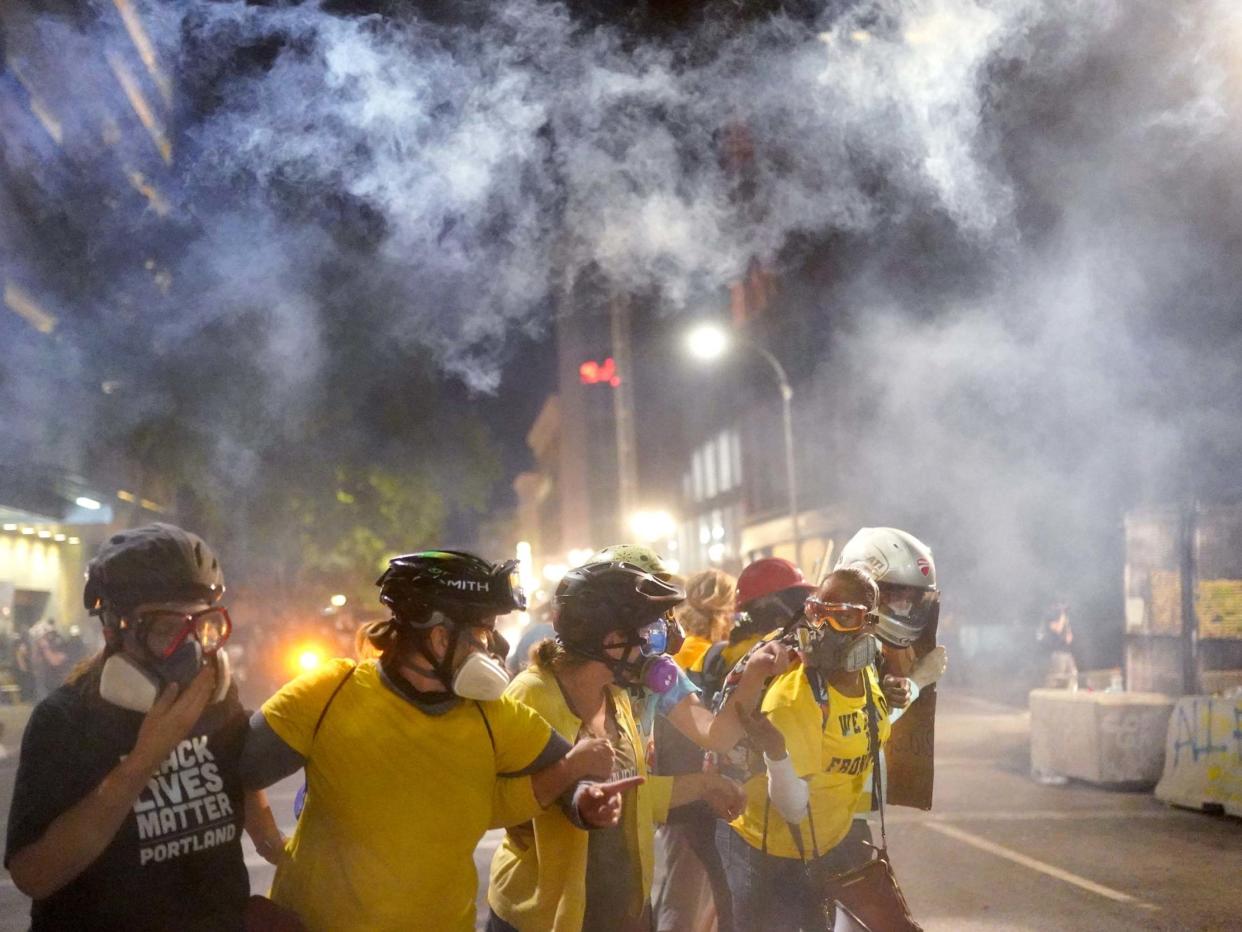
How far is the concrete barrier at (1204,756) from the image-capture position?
8930 mm

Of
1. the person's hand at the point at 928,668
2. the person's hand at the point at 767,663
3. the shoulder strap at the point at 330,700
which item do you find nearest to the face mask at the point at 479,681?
the shoulder strap at the point at 330,700

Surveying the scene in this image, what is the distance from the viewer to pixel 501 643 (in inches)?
148

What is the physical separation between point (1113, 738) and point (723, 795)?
782 centimetres

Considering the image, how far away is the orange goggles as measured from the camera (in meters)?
3.64

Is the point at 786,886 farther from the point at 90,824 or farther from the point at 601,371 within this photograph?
the point at 601,371

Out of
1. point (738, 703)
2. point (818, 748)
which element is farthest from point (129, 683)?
point (818, 748)

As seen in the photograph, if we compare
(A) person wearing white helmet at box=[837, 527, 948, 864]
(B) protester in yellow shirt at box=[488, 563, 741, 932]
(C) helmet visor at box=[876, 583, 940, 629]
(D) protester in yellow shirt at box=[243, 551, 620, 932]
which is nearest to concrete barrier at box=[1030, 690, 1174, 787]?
(A) person wearing white helmet at box=[837, 527, 948, 864]

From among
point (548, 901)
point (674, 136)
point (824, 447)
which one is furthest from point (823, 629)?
point (824, 447)

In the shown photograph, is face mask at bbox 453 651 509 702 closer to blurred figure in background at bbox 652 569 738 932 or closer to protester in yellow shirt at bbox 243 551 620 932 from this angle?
protester in yellow shirt at bbox 243 551 620 932

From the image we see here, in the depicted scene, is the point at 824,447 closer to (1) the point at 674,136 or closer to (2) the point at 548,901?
(1) the point at 674,136

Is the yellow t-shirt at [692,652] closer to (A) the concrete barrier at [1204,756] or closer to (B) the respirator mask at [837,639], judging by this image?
(B) the respirator mask at [837,639]

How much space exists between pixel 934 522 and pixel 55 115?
62.4ft

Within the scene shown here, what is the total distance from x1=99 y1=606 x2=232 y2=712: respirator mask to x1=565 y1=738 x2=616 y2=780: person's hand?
0.80 m

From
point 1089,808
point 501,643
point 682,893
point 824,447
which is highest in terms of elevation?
point 824,447
